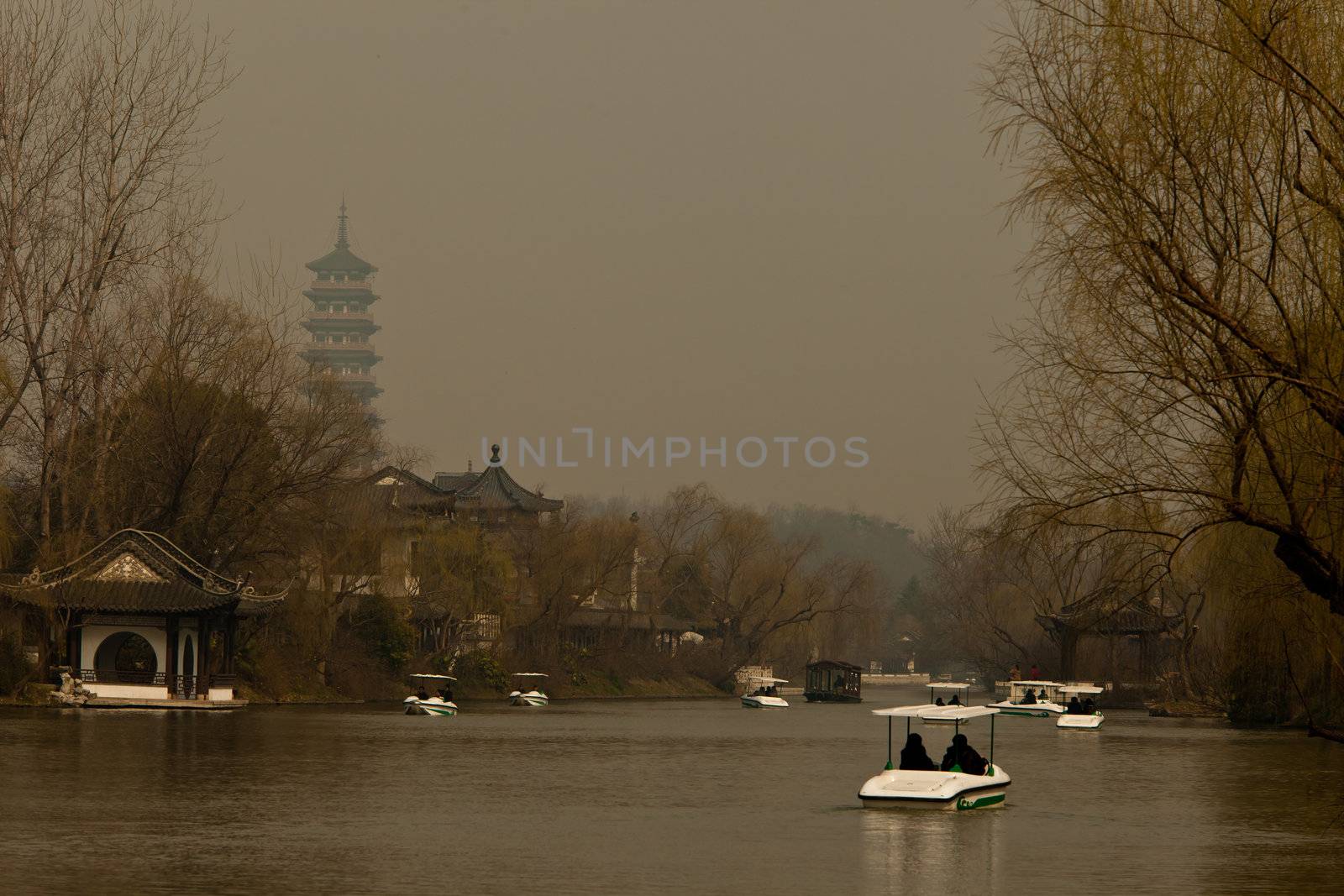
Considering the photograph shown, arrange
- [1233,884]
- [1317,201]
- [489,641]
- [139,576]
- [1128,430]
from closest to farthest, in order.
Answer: [1317,201]
[1128,430]
[1233,884]
[139,576]
[489,641]

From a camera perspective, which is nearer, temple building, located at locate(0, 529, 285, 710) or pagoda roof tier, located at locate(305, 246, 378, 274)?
temple building, located at locate(0, 529, 285, 710)

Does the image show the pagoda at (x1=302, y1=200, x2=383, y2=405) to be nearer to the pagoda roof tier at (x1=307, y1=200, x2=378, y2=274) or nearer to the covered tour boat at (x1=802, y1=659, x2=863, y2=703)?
the pagoda roof tier at (x1=307, y1=200, x2=378, y2=274)

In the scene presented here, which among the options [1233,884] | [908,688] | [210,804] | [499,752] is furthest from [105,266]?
[908,688]

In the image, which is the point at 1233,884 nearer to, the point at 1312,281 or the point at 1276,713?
the point at 1312,281

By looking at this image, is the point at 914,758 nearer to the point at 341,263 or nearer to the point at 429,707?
the point at 429,707

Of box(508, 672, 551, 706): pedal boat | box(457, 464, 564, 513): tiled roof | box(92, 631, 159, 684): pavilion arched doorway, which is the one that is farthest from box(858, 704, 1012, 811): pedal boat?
box(457, 464, 564, 513): tiled roof

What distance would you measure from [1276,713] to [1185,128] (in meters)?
43.8

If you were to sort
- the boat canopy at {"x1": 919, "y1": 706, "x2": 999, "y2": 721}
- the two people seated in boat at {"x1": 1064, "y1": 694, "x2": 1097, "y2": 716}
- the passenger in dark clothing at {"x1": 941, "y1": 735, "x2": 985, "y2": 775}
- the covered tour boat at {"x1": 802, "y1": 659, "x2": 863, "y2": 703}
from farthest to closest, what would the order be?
the covered tour boat at {"x1": 802, "y1": 659, "x2": 863, "y2": 703}
the two people seated in boat at {"x1": 1064, "y1": 694, "x2": 1097, "y2": 716}
the boat canopy at {"x1": 919, "y1": 706, "x2": 999, "y2": 721}
the passenger in dark clothing at {"x1": 941, "y1": 735, "x2": 985, "y2": 775}

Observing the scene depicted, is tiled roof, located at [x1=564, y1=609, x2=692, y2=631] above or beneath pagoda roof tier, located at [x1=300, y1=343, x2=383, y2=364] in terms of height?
beneath

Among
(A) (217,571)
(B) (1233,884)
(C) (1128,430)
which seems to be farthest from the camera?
(A) (217,571)

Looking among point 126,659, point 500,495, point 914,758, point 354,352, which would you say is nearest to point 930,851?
point 914,758

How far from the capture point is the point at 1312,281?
36.7 feet

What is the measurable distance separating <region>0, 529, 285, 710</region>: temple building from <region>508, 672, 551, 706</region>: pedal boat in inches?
562

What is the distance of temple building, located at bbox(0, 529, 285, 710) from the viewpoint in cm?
4941
